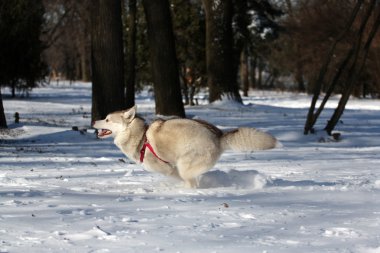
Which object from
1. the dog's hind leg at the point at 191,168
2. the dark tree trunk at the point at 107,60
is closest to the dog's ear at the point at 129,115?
the dog's hind leg at the point at 191,168

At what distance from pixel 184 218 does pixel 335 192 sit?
2497mm

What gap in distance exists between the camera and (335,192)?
25.4ft

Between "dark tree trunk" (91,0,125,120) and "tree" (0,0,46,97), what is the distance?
13876mm

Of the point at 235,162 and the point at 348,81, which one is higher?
the point at 348,81

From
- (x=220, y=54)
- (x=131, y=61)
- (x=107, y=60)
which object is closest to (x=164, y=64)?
(x=107, y=60)

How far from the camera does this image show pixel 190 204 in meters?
6.79

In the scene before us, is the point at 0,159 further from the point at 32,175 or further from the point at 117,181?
the point at 117,181

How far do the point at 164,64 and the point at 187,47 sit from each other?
1236cm

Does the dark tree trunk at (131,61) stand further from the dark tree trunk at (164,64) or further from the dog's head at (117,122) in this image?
the dog's head at (117,122)

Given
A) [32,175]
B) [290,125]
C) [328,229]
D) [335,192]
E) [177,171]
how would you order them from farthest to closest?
[290,125] < [32,175] < [177,171] < [335,192] < [328,229]

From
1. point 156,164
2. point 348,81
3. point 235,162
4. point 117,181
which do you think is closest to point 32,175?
point 117,181

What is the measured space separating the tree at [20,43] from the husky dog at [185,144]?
70.5 ft

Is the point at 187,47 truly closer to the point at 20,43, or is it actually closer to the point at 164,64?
the point at 20,43

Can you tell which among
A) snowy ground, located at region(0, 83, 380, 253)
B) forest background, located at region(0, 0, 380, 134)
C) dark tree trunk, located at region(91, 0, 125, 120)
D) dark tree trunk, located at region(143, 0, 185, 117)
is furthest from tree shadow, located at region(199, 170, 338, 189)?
dark tree trunk, located at region(143, 0, 185, 117)
